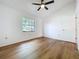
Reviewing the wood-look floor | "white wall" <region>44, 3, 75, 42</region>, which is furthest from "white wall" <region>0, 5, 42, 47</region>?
"white wall" <region>44, 3, 75, 42</region>

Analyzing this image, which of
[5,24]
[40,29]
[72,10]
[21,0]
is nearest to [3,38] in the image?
[5,24]

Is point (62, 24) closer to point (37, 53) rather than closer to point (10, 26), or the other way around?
point (10, 26)

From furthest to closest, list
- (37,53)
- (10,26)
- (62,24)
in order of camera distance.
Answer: (62,24)
(10,26)
(37,53)

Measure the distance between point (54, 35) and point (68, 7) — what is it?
9.35 ft

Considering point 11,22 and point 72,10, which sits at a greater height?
point 72,10

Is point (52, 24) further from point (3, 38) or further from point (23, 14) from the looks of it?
point (3, 38)

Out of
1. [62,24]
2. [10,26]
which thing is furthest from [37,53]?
[62,24]

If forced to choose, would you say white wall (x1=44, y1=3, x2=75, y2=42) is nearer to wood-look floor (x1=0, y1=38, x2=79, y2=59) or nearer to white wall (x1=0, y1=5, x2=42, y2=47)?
wood-look floor (x1=0, y1=38, x2=79, y2=59)

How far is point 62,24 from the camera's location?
7.52 m

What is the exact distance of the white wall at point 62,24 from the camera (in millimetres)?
6836

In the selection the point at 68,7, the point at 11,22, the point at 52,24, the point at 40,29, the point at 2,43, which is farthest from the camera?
the point at 40,29

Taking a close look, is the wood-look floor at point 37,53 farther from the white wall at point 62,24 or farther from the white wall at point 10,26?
the white wall at point 62,24

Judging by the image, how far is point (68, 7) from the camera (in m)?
7.06

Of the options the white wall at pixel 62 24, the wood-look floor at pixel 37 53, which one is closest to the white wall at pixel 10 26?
the wood-look floor at pixel 37 53
